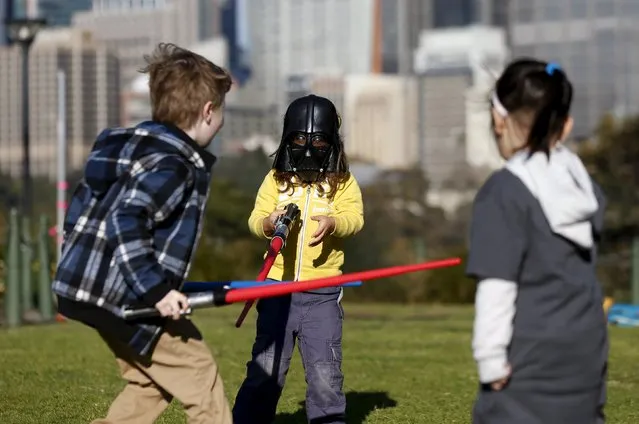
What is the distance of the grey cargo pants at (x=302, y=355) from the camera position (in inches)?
261

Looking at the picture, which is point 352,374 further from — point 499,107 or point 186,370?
point 499,107

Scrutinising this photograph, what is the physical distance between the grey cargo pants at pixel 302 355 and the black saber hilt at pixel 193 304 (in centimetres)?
154

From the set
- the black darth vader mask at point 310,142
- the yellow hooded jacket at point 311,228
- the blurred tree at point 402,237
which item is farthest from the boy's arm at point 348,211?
the blurred tree at point 402,237

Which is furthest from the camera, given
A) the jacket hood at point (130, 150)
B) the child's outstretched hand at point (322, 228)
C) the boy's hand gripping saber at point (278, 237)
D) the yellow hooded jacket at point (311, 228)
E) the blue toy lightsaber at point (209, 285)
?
the yellow hooded jacket at point (311, 228)

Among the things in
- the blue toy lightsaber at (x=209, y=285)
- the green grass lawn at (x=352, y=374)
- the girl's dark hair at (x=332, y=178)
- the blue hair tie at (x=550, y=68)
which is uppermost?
the blue hair tie at (x=550, y=68)

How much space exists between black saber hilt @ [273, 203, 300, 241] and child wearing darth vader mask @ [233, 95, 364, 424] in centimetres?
5

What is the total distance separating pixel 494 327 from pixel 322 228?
6.81 ft

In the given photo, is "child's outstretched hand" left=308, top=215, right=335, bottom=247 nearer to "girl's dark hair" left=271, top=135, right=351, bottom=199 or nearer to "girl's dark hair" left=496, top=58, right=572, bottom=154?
"girl's dark hair" left=271, top=135, right=351, bottom=199

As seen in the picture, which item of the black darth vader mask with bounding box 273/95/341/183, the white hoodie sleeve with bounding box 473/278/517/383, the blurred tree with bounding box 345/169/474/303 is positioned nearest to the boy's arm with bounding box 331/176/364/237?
the black darth vader mask with bounding box 273/95/341/183

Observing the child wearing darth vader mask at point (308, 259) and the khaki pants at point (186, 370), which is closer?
the khaki pants at point (186, 370)

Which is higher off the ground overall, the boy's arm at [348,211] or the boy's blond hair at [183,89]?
the boy's blond hair at [183,89]

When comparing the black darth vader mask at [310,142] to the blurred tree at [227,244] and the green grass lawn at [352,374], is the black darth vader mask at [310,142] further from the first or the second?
the blurred tree at [227,244]

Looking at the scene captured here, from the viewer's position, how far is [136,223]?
16.3ft

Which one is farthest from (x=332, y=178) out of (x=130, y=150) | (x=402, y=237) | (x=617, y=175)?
(x=402, y=237)
